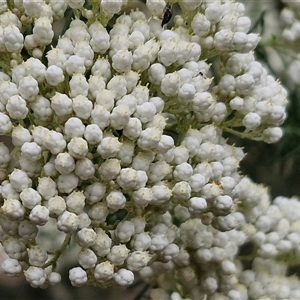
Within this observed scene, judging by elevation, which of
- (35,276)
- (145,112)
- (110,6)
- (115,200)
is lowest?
(35,276)

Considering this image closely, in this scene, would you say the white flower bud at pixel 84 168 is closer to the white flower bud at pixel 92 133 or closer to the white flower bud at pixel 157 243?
the white flower bud at pixel 92 133

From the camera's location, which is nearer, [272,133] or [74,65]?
[74,65]

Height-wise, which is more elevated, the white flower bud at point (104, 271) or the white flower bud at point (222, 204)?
the white flower bud at point (222, 204)

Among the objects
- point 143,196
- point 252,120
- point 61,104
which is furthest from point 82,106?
point 252,120

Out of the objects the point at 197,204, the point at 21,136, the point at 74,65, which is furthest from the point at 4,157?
the point at 197,204

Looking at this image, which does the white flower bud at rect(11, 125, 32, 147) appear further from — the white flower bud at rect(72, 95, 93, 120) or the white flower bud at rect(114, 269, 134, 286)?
the white flower bud at rect(114, 269, 134, 286)

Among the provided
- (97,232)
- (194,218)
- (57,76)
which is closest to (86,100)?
(57,76)

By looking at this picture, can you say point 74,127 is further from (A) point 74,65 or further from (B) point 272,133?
(B) point 272,133

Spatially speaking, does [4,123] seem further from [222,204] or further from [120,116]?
[222,204]

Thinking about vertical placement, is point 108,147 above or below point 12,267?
above

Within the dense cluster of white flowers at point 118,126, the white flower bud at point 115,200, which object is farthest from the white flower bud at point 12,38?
the white flower bud at point 115,200
